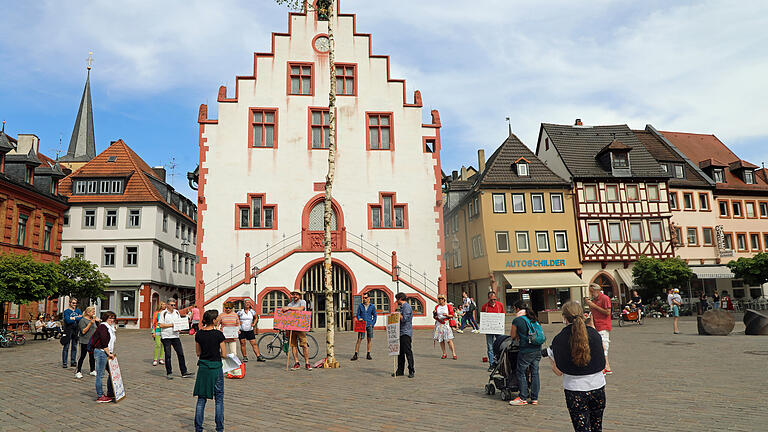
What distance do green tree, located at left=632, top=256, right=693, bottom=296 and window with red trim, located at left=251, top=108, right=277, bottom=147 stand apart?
23.6 metres

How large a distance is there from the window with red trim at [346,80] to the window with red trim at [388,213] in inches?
248

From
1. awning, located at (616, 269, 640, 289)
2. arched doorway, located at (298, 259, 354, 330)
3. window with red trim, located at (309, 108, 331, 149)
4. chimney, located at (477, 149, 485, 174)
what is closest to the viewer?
arched doorway, located at (298, 259, 354, 330)

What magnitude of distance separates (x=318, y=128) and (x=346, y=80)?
132 inches

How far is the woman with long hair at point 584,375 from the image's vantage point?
5.13m

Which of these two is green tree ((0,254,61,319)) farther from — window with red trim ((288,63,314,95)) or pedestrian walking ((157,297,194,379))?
window with red trim ((288,63,314,95))

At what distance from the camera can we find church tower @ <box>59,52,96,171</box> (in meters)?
55.3

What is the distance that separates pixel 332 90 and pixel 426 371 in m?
7.70

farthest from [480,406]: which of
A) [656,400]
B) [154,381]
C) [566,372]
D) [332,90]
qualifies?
[332,90]

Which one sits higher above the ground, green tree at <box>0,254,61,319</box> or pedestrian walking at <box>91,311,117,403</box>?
green tree at <box>0,254,61,319</box>

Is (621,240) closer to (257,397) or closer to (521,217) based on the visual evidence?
(521,217)

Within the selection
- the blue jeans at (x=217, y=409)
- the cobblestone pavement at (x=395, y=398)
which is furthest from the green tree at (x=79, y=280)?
the blue jeans at (x=217, y=409)

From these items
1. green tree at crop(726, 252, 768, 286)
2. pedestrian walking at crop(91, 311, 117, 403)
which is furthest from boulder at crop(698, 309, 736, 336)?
pedestrian walking at crop(91, 311, 117, 403)

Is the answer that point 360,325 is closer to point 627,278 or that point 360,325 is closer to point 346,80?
point 346,80

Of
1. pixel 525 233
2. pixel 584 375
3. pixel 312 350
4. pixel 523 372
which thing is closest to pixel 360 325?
pixel 312 350
